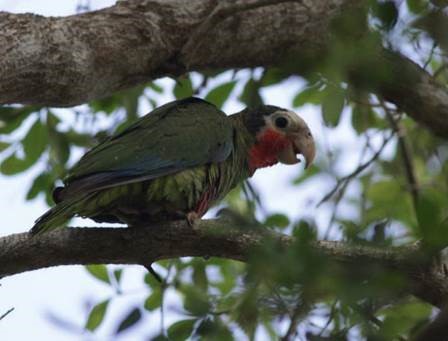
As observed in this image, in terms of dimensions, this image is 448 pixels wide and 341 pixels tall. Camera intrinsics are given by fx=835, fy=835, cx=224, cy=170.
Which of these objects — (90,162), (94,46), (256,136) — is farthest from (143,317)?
(256,136)

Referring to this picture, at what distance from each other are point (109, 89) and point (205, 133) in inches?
19.7

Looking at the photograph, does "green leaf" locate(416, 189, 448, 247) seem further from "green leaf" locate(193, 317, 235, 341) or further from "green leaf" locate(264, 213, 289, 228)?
"green leaf" locate(264, 213, 289, 228)

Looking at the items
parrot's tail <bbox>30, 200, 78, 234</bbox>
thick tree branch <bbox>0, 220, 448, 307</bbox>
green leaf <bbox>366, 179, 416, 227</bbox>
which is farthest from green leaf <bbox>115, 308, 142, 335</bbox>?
green leaf <bbox>366, 179, 416, 227</bbox>

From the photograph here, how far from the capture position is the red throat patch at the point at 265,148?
4.42 metres

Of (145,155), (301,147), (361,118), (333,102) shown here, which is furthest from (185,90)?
(333,102)

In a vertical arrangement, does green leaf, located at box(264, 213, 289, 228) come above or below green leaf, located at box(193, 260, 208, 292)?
above

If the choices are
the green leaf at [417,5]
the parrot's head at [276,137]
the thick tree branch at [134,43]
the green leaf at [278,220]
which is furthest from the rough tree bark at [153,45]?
the green leaf at [278,220]

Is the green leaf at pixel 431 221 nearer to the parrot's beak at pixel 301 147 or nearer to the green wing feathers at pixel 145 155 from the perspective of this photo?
the green wing feathers at pixel 145 155

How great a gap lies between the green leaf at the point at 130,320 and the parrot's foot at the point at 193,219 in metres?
0.88

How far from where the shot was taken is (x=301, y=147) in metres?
4.51

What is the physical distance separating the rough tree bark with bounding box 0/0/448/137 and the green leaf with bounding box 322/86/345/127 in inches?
7.5

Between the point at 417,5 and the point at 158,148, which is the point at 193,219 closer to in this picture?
the point at 158,148

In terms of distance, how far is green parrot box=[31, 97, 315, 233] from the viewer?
11.0 feet

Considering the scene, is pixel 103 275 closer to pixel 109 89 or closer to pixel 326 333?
pixel 109 89
